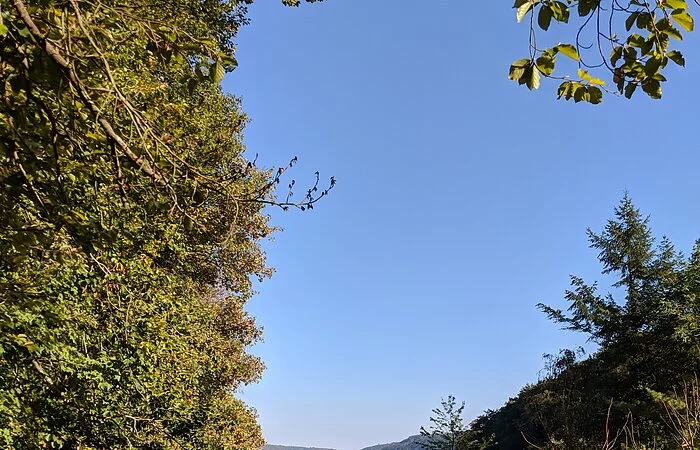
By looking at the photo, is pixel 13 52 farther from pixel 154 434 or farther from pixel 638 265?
pixel 638 265

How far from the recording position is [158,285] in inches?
312

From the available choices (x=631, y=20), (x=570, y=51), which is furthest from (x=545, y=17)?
(x=631, y=20)

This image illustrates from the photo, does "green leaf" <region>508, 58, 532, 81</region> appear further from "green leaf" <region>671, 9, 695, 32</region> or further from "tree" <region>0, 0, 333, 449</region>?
"tree" <region>0, 0, 333, 449</region>

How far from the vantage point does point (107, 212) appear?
6.32 metres

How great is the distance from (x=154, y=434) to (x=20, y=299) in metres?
4.87

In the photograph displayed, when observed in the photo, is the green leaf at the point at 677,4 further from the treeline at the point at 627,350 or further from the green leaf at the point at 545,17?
the treeline at the point at 627,350

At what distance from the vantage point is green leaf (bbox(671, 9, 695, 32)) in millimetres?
1822

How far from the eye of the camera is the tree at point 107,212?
2.43 meters

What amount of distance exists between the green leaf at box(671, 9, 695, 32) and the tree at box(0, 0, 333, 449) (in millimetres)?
1740

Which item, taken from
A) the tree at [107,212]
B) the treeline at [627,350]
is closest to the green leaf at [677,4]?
the tree at [107,212]

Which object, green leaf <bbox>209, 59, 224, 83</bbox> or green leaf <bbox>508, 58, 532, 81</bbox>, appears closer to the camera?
green leaf <bbox>508, 58, 532, 81</bbox>

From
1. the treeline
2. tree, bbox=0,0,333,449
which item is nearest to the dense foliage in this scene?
the treeline

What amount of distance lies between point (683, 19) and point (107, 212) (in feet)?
20.8

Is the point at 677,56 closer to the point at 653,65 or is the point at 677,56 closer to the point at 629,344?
the point at 653,65
